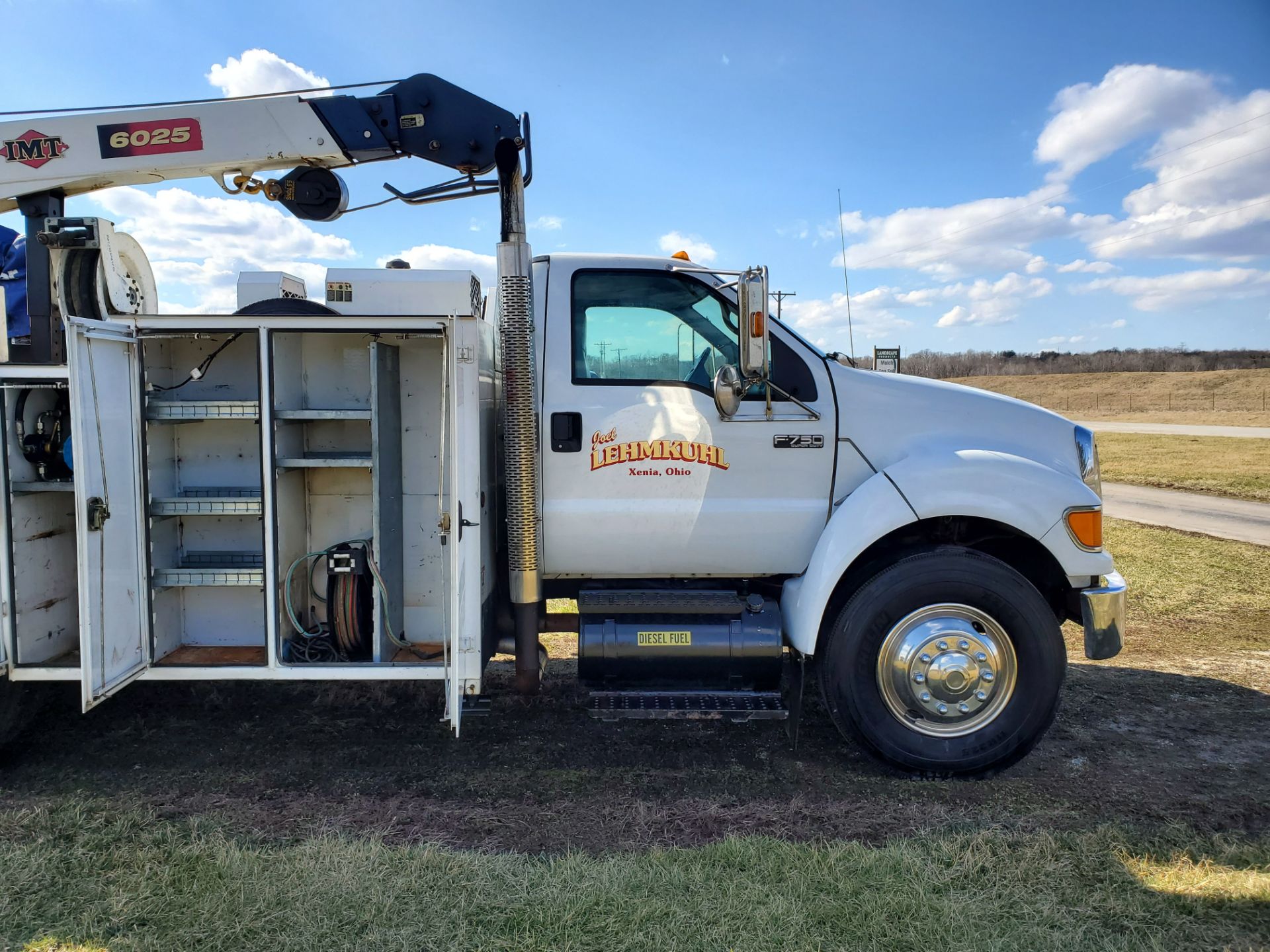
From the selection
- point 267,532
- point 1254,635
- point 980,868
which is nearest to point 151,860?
point 267,532

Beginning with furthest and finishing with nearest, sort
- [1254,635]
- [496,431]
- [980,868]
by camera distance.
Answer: [1254,635]
[496,431]
[980,868]

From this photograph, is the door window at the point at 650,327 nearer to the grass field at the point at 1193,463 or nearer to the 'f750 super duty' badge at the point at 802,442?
the 'f750 super duty' badge at the point at 802,442

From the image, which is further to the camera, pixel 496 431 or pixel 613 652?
pixel 496 431

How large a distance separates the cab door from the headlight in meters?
1.23

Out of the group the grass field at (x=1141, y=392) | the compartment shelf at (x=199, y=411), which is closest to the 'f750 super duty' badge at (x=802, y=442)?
the compartment shelf at (x=199, y=411)

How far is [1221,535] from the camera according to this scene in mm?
9422

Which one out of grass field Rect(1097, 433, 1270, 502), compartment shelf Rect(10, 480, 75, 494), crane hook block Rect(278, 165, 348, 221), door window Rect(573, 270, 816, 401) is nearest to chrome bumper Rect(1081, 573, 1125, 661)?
door window Rect(573, 270, 816, 401)

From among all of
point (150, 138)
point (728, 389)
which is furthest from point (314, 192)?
point (728, 389)

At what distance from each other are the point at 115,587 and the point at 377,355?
1.53m

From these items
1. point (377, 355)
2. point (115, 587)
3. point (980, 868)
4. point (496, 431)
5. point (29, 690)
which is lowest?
point (980, 868)

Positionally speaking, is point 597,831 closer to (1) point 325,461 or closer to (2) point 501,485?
(2) point 501,485

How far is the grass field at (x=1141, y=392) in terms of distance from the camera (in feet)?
139

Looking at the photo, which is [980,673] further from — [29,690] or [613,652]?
[29,690]

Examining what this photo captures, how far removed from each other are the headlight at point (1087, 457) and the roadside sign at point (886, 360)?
3.46ft
